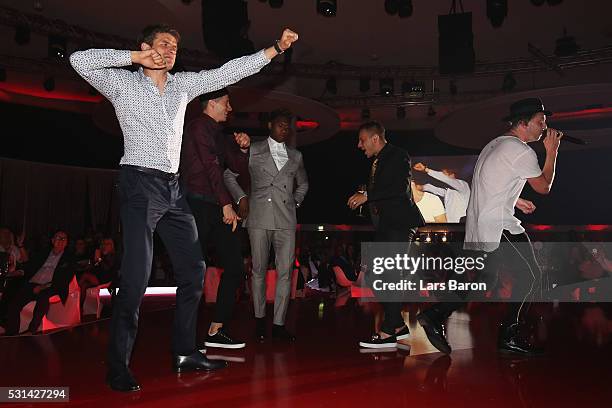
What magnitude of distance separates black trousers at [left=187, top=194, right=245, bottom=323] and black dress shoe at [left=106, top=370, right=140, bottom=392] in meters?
0.96

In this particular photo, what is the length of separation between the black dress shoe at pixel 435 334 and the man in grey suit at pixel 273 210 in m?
0.90

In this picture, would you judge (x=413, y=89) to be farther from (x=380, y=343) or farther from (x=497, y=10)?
(x=380, y=343)

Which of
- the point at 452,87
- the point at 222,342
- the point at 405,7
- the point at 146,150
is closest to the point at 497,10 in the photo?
the point at 405,7

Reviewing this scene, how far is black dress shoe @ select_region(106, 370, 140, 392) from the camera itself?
201 centimetres

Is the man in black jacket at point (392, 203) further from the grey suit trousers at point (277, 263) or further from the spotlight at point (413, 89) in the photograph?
the spotlight at point (413, 89)

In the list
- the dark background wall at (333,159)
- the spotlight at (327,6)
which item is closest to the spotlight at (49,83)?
the dark background wall at (333,159)

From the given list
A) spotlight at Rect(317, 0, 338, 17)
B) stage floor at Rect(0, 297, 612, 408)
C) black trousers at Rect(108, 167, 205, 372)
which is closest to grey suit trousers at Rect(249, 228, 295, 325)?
stage floor at Rect(0, 297, 612, 408)

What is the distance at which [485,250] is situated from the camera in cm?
300

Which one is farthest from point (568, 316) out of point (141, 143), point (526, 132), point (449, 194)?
point (449, 194)

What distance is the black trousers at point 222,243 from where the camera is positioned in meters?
2.91

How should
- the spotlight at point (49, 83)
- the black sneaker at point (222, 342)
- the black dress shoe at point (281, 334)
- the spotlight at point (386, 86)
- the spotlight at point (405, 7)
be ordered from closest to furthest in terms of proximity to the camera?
1. the black sneaker at point (222, 342)
2. the black dress shoe at point (281, 334)
3. the spotlight at point (405, 7)
4. the spotlight at point (49, 83)
5. the spotlight at point (386, 86)

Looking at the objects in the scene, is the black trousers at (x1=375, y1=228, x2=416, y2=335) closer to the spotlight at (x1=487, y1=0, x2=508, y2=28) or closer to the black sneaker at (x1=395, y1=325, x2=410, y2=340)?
the black sneaker at (x1=395, y1=325, x2=410, y2=340)

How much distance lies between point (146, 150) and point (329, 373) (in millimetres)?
1250

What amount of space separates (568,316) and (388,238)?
2.93m
